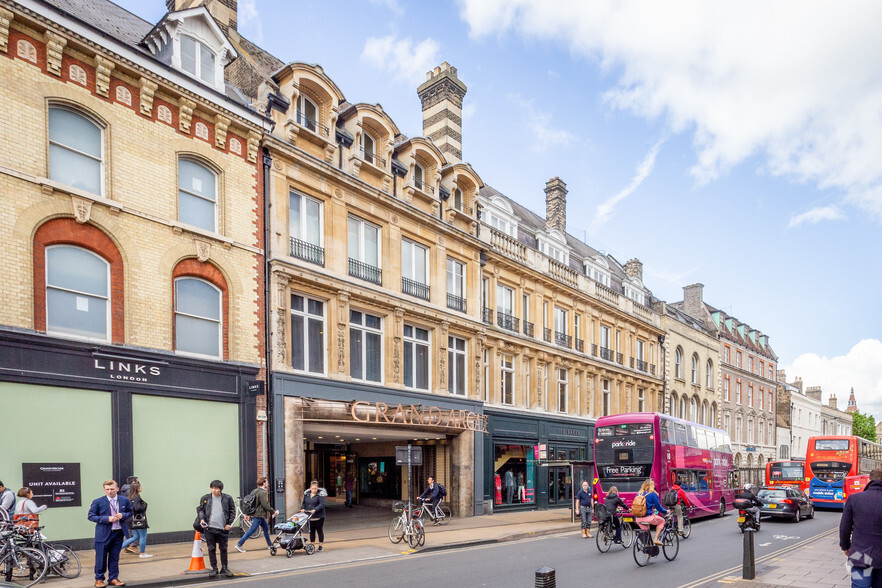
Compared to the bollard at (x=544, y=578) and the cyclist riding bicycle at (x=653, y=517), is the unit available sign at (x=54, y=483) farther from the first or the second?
the cyclist riding bicycle at (x=653, y=517)

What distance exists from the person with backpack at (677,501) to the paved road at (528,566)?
0.74 meters

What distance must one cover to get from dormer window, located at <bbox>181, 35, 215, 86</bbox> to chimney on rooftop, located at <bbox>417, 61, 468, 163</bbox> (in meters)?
12.0

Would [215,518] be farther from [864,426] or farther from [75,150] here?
[864,426]

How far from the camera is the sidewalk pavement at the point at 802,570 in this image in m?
11.0

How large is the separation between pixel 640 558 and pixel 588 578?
2.30m

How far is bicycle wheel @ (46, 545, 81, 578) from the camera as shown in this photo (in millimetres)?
11070

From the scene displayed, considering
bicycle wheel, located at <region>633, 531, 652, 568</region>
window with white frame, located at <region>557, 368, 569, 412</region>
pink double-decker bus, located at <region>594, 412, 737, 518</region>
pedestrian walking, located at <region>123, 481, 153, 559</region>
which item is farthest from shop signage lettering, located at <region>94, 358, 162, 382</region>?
window with white frame, located at <region>557, 368, 569, 412</region>

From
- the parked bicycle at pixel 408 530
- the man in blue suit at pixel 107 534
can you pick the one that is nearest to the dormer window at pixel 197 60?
the man in blue suit at pixel 107 534

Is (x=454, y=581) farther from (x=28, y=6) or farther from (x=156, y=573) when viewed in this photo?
(x=28, y=6)

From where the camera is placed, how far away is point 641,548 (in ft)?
44.3

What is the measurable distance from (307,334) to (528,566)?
31.0ft

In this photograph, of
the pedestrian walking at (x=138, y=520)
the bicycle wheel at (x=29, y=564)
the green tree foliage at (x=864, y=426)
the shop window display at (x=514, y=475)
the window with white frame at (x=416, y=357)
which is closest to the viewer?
the bicycle wheel at (x=29, y=564)

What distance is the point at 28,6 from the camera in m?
13.7

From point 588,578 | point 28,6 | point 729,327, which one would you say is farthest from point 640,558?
point 729,327
